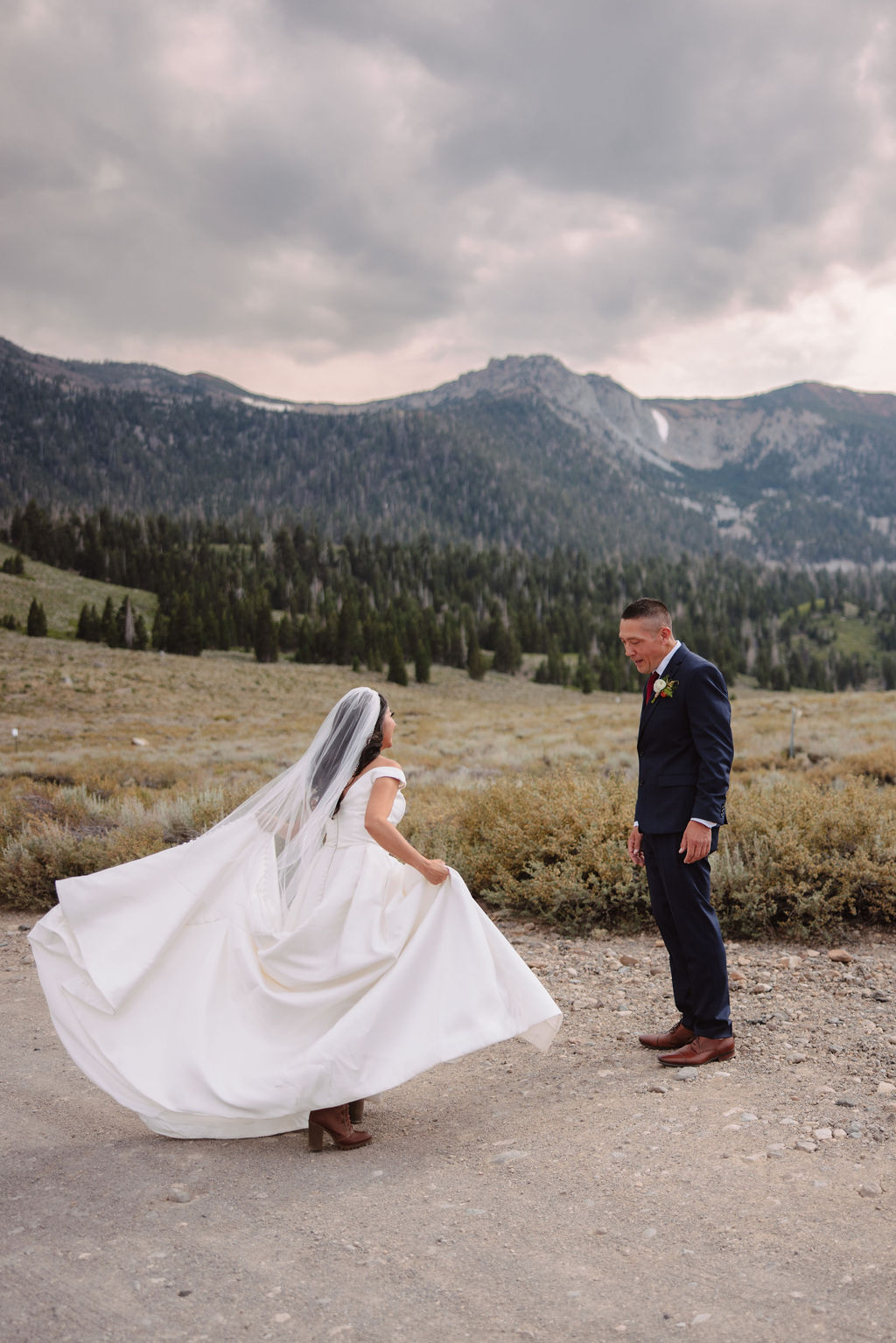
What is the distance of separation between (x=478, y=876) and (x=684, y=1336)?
5857mm

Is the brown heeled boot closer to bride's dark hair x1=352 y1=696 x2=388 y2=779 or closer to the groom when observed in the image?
bride's dark hair x1=352 y1=696 x2=388 y2=779

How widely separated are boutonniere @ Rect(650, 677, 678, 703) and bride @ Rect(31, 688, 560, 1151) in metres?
1.54

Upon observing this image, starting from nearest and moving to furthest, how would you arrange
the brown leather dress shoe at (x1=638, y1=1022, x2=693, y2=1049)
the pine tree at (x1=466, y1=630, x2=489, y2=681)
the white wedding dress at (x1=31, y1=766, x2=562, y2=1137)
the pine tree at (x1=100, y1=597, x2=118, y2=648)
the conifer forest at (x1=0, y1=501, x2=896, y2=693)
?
the white wedding dress at (x1=31, y1=766, x2=562, y2=1137), the brown leather dress shoe at (x1=638, y1=1022, x2=693, y2=1049), the pine tree at (x1=100, y1=597, x2=118, y2=648), the conifer forest at (x1=0, y1=501, x2=896, y2=693), the pine tree at (x1=466, y1=630, x2=489, y2=681)

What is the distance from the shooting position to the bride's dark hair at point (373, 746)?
428cm

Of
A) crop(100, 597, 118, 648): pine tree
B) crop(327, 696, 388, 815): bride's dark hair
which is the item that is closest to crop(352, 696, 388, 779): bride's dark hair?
crop(327, 696, 388, 815): bride's dark hair

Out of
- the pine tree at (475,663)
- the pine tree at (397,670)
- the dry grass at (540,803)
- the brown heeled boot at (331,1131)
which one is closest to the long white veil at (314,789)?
the brown heeled boot at (331,1131)

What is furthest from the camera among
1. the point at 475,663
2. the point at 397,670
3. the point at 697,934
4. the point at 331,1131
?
the point at 475,663

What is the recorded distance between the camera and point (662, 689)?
15.4 ft

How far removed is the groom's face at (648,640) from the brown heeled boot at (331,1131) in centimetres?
271

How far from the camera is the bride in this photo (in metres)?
3.81

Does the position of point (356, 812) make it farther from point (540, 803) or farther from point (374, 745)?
point (540, 803)

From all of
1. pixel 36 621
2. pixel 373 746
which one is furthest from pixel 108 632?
pixel 373 746

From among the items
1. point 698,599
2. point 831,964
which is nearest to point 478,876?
point 831,964

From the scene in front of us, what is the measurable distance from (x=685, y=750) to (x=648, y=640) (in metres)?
0.64
